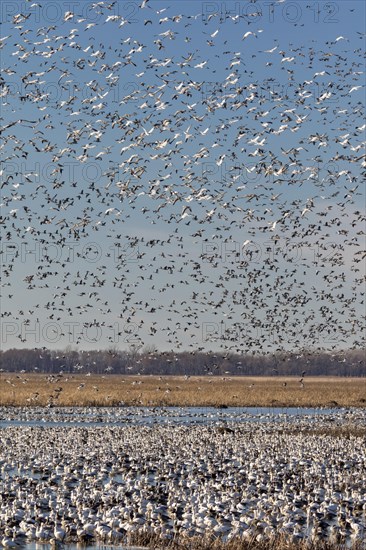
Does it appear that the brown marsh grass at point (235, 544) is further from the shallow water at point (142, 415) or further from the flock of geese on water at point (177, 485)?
the shallow water at point (142, 415)

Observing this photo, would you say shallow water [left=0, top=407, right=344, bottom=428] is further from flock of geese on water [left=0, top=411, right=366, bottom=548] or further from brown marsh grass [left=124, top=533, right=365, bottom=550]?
brown marsh grass [left=124, top=533, right=365, bottom=550]

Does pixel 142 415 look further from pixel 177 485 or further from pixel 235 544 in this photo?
pixel 235 544

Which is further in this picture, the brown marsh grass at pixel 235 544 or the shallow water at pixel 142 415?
the shallow water at pixel 142 415

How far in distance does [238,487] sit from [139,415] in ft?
92.1

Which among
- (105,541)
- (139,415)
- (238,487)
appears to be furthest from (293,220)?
(139,415)

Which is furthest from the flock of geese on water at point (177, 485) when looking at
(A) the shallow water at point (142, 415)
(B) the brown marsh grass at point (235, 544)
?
(A) the shallow water at point (142, 415)

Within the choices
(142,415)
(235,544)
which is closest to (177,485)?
(235,544)

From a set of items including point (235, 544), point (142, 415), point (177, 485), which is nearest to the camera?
point (235, 544)

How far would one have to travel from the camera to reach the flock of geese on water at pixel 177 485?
19.5 meters

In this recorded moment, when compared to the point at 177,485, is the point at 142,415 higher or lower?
higher

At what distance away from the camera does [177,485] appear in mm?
26031

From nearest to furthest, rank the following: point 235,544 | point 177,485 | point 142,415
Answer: point 235,544 < point 177,485 < point 142,415

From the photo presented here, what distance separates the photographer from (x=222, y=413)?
55.7 meters

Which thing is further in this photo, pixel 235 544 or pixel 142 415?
pixel 142 415
